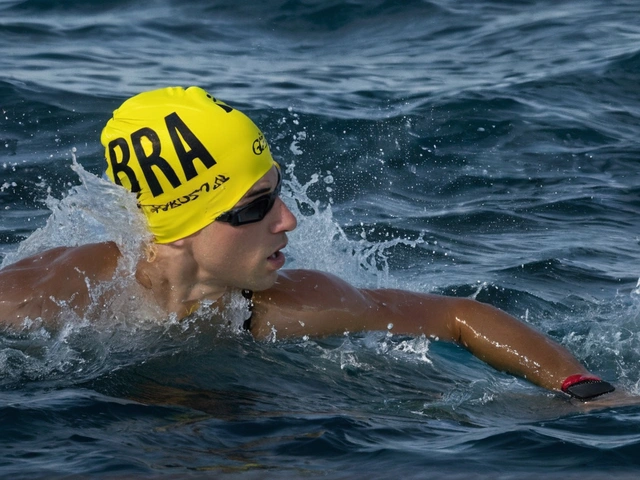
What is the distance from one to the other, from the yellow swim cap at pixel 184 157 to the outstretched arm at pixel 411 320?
638mm

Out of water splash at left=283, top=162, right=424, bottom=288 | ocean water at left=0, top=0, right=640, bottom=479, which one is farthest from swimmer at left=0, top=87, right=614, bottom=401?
water splash at left=283, top=162, right=424, bottom=288

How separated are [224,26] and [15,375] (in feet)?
34.4

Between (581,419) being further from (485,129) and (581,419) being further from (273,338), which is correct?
(485,129)

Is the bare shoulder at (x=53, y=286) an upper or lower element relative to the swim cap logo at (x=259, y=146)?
lower

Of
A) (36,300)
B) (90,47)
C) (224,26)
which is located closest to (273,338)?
(36,300)

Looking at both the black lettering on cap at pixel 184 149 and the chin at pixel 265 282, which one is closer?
the black lettering on cap at pixel 184 149

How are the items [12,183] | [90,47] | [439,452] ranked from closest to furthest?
[439,452] < [12,183] < [90,47]

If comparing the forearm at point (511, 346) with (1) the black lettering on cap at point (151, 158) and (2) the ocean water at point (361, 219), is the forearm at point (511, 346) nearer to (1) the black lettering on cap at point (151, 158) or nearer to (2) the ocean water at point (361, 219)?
(2) the ocean water at point (361, 219)

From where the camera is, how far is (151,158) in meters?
4.60

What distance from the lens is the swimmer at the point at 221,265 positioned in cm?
462

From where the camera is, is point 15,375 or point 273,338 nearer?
point 15,375

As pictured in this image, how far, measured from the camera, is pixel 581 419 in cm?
445

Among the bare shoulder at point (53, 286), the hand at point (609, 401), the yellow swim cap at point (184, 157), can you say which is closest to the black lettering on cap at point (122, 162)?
the yellow swim cap at point (184, 157)

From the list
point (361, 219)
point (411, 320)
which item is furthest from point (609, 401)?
point (361, 219)
